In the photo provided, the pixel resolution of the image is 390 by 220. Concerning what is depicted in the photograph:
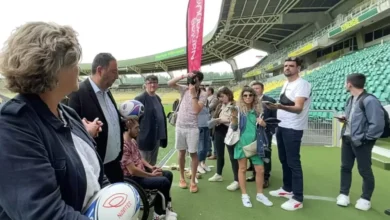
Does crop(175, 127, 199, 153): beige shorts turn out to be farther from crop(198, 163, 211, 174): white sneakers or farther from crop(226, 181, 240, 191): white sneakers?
crop(198, 163, 211, 174): white sneakers

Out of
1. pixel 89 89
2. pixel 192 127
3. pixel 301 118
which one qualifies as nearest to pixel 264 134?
pixel 301 118

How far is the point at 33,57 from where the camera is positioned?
83 centimetres

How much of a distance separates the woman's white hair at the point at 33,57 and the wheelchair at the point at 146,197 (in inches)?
65.4

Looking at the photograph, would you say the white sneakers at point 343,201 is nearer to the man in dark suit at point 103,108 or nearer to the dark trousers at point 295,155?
the dark trousers at point 295,155

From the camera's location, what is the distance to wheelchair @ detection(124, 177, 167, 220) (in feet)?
7.79

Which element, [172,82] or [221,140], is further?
[221,140]

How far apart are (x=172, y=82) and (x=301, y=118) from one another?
5.52ft

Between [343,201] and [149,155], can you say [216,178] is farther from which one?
[343,201]

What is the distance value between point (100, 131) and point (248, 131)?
2122 millimetres

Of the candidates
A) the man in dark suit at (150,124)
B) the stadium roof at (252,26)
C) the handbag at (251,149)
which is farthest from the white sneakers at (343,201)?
the stadium roof at (252,26)

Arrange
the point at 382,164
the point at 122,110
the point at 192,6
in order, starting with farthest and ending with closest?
the point at 192,6, the point at 382,164, the point at 122,110

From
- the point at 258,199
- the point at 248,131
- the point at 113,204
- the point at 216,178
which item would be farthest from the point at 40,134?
the point at 216,178

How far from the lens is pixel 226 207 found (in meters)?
3.30

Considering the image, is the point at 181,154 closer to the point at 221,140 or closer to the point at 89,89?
the point at 221,140
